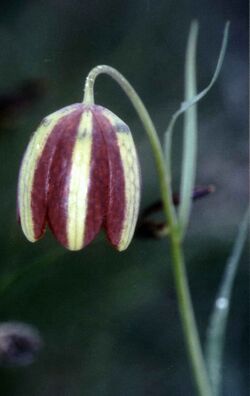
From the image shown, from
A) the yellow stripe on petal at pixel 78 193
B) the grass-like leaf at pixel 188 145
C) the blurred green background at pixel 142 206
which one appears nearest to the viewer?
the yellow stripe on petal at pixel 78 193

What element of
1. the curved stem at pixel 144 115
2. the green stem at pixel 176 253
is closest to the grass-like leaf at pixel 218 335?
the green stem at pixel 176 253

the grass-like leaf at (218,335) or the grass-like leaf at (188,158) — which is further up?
the grass-like leaf at (188,158)

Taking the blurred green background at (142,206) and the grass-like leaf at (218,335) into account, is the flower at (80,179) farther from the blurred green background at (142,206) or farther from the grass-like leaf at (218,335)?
the blurred green background at (142,206)

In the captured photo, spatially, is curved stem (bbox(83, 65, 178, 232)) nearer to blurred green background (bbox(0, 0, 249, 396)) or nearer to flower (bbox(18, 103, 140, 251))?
flower (bbox(18, 103, 140, 251))

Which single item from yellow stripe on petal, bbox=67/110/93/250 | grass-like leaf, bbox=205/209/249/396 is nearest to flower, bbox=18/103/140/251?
yellow stripe on petal, bbox=67/110/93/250

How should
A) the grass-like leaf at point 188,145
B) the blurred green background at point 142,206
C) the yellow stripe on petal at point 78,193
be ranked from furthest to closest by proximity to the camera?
1. the blurred green background at point 142,206
2. the grass-like leaf at point 188,145
3. the yellow stripe on petal at point 78,193

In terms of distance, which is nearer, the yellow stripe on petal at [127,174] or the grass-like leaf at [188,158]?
the yellow stripe on petal at [127,174]

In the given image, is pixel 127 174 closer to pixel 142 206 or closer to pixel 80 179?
pixel 80 179

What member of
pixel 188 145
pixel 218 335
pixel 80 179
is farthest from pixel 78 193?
pixel 218 335
